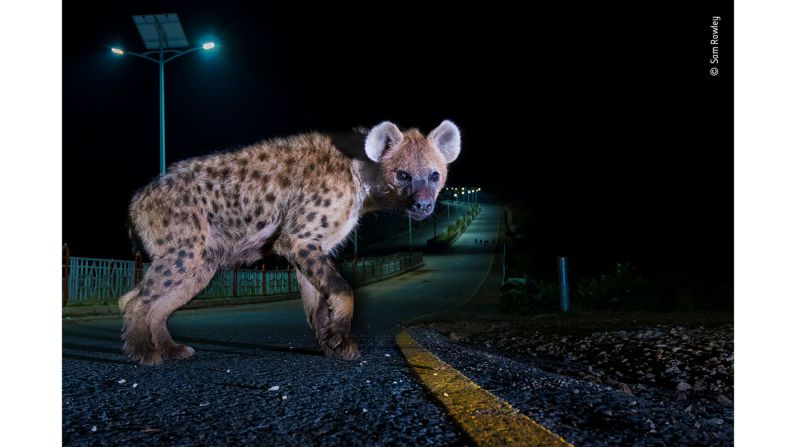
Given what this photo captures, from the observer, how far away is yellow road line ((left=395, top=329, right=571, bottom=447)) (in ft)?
5.72

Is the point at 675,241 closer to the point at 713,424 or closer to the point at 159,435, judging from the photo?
the point at 713,424

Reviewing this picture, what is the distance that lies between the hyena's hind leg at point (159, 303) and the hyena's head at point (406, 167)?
1375 millimetres

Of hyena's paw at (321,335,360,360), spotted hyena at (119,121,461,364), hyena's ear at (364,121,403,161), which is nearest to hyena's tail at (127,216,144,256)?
A: spotted hyena at (119,121,461,364)

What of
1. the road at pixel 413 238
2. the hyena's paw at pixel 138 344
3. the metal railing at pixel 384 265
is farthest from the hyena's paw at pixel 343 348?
the road at pixel 413 238

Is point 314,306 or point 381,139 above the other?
point 381,139

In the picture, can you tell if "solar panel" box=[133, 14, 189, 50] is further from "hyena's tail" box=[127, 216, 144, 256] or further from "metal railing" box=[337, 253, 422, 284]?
"metal railing" box=[337, 253, 422, 284]

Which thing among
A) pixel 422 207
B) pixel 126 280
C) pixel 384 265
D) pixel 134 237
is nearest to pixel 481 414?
pixel 422 207

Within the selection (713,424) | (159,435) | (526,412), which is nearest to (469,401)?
(526,412)

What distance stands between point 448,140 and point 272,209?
4.56ft

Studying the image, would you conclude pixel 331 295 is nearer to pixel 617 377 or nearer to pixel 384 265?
pixel 617 377

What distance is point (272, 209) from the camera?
4.21 m

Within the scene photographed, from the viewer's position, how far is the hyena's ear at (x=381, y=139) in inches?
162

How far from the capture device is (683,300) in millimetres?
9070

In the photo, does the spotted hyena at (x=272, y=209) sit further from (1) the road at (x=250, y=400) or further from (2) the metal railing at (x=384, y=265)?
(2) the metal railing at (x=384, y=265)
